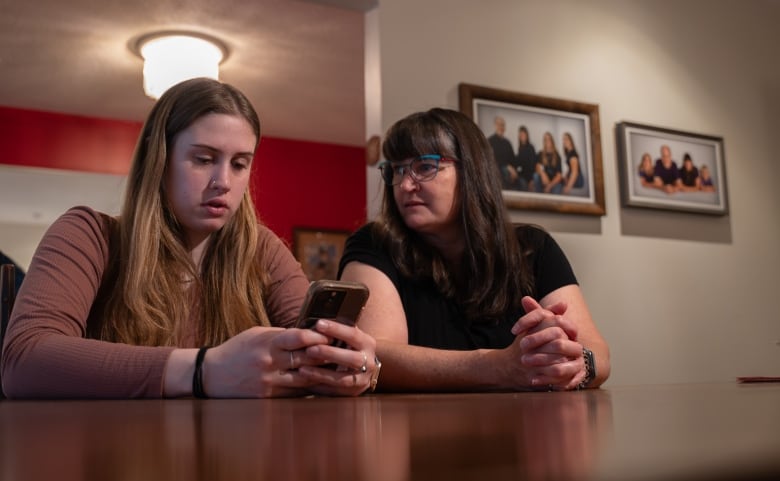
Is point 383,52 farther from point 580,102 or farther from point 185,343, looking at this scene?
point 185,343

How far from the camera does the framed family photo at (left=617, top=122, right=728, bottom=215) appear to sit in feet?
9.12

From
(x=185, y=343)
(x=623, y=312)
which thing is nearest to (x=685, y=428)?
(x=185, y=343)

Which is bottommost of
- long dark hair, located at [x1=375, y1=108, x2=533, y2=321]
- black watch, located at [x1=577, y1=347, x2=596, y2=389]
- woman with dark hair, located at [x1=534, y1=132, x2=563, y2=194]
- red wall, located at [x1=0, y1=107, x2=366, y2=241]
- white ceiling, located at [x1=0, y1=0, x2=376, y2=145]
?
black watch, located at [x1=577, y1=347, x2=596, y2=389]

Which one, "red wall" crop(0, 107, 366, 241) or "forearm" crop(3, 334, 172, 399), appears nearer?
"forearm" crop(3, 334, 172, 399)

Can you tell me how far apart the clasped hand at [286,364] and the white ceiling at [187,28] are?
6.15ft

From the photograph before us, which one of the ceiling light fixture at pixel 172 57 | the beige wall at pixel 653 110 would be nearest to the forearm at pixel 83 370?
the beige wall at pixel 653 110

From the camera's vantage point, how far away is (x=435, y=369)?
4.17ft

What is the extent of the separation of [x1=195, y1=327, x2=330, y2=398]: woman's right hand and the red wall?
390 cm

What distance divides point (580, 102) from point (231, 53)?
80.3 inches

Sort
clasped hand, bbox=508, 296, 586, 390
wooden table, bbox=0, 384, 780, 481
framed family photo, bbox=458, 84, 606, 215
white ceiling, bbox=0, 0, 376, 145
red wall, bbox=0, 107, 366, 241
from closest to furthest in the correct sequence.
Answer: wooden table, bbox=0, 384, 780, 481
clasped hand, bbox=508, 296, 586, 390
framed family photo, bbox=458, 84, 606, 215
white ceiling, bbox=0, 0, 376, 145
red wall, bbox=0, 107, 366, 241

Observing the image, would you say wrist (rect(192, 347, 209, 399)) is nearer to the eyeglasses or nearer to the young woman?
the young woman

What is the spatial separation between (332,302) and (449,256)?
76cm

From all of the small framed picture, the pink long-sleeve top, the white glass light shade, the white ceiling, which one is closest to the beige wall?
the white ceiling

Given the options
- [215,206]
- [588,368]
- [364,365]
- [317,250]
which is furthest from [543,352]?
[317,250]
